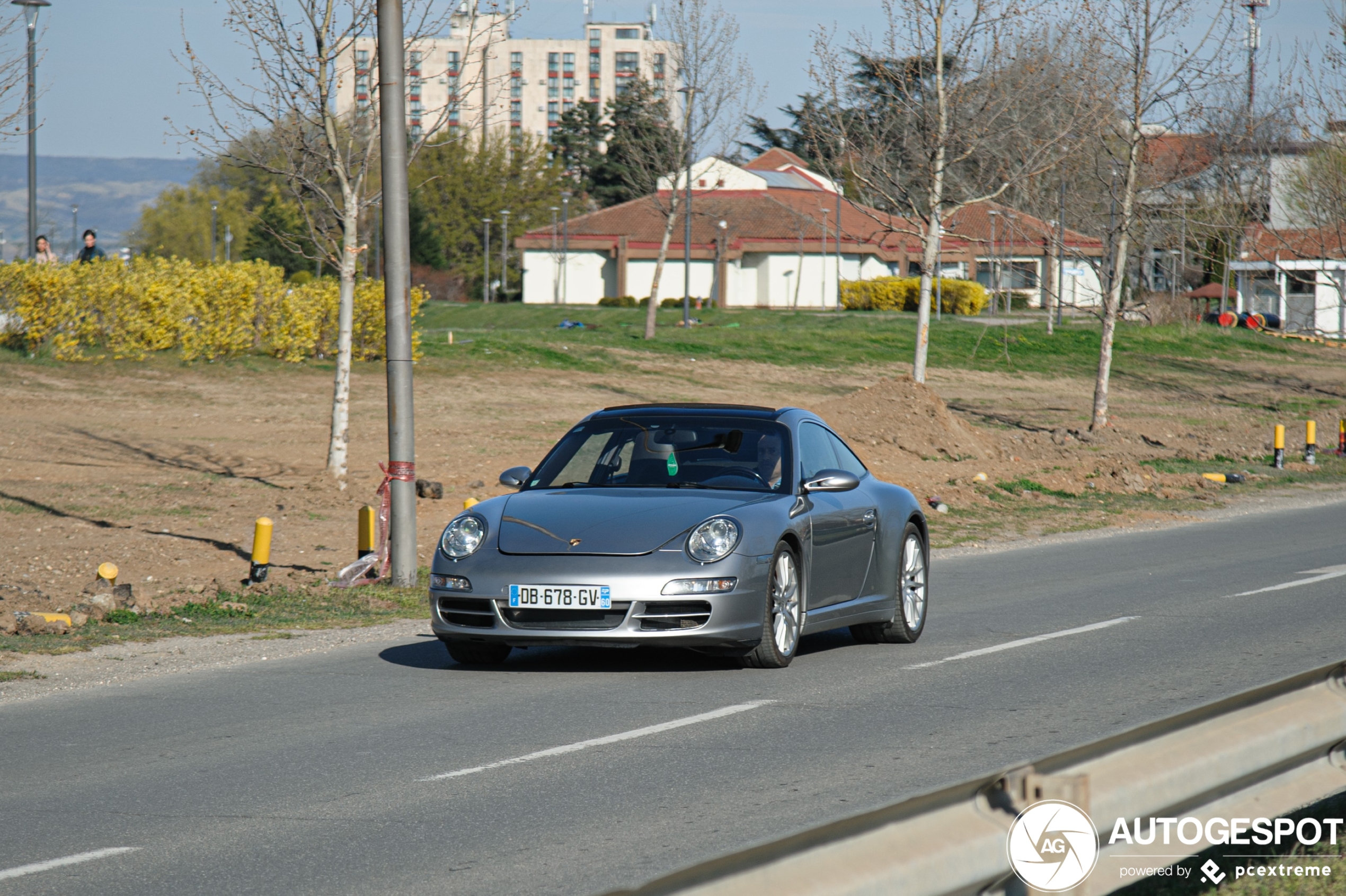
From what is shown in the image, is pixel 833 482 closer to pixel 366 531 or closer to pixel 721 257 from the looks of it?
pixel 366 531

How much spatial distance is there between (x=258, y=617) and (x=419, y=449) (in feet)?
43.9

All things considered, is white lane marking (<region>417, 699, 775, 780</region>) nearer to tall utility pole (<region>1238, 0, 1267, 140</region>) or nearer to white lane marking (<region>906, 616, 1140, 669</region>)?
white lane marking (<region>906, 616, 1140, 669</region>)

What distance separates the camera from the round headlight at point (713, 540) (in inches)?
336

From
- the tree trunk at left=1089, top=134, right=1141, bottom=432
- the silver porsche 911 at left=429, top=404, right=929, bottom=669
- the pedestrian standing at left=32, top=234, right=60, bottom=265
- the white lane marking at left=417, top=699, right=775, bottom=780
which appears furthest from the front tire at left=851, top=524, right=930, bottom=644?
the pedestrian standing at left=32, top=234, right=60, bottom=265

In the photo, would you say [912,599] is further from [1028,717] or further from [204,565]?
[204,565]

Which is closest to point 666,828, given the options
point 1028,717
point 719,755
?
point 719,755

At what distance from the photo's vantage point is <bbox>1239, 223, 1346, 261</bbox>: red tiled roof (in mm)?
38031

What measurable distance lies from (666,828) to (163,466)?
1819 cm

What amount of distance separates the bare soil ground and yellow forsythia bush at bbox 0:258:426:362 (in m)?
0.72

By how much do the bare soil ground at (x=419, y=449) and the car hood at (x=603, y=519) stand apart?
497cm

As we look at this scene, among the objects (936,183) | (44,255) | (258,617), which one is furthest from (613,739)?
(44,255)

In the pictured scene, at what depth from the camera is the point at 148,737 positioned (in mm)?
7488

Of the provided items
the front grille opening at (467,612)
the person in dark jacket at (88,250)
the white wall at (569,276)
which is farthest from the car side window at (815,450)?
the white wall at (569,276)

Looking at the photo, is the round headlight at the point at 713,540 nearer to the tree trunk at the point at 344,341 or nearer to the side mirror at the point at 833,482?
the side mirror at the point at 833,482
